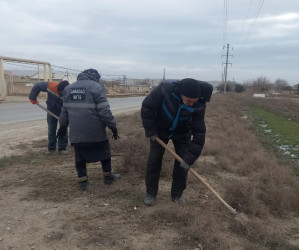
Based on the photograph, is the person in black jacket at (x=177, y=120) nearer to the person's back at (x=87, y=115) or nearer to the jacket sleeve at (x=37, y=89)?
the person's back at (x=87, y=115)

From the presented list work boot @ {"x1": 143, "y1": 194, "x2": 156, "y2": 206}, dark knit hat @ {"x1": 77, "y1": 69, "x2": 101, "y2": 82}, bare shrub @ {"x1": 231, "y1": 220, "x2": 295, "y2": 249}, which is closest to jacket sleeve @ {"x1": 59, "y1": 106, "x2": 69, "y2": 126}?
dark knit hat @ {"x1": 77, "y1": 69, "x2": 101, "y2": 82}

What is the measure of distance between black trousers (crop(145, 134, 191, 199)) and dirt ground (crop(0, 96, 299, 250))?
231mm

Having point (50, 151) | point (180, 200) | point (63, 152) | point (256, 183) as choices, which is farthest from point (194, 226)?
point (50, 151)

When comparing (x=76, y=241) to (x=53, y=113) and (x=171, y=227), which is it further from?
(x=53, y=113)

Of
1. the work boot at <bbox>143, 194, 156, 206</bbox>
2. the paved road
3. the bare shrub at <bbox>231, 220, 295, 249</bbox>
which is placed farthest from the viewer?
the paved road

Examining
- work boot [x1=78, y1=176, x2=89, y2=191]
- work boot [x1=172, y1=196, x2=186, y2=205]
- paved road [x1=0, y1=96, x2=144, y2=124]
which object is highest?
work boot [x1=78, y1=176, x2=89, y2=191]

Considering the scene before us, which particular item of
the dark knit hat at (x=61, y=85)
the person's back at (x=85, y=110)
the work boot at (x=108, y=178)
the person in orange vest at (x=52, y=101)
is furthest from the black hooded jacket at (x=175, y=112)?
the person in orange vest at (x=52, y=101)

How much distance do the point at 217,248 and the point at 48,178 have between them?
3.20 metres

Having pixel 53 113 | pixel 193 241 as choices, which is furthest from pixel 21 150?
pixel 193 241

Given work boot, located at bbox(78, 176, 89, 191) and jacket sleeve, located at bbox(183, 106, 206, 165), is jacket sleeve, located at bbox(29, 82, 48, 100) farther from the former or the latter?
jacket sleeve, located at bbox(183, 106, 206, 165)

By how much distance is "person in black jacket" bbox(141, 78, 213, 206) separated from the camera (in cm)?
422

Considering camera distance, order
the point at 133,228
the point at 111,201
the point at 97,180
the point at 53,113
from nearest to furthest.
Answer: the point at 133,228
the point at 111,201
the point at 97,180
the point at 53,113

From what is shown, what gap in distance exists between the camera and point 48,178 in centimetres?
579

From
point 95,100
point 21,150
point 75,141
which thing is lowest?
point 21,150
